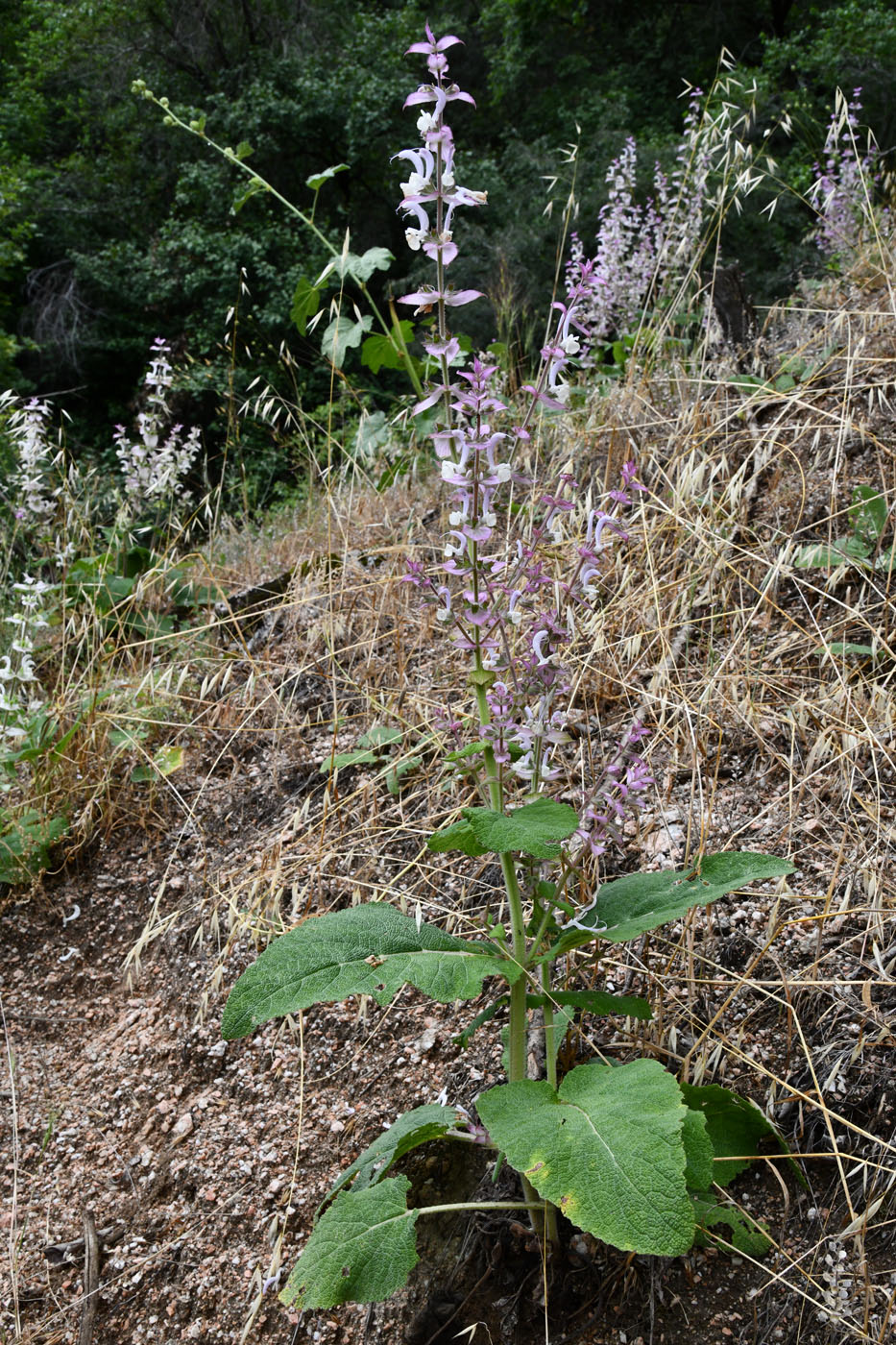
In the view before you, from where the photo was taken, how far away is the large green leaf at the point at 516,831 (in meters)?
1.03

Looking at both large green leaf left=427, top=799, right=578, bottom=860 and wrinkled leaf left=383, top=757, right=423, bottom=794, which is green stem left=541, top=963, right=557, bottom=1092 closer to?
large green leaf left=427, top=799, right=578, bottom=860

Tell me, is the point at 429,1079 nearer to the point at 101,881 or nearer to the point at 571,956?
the point at 571,956

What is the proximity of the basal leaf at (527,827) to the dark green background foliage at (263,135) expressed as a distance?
10.2 m

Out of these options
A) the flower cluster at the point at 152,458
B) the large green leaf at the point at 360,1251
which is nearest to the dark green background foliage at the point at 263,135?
the flower cluster at the point at 152,458

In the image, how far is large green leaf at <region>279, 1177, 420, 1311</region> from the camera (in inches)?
43.2

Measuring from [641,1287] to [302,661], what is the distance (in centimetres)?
187

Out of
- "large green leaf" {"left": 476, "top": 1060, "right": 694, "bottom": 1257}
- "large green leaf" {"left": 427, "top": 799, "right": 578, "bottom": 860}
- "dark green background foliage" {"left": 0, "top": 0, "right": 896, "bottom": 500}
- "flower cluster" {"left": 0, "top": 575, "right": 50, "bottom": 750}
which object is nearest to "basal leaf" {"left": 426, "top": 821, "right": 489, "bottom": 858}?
"large green leaf" {"left": 427, "top": 799, "right": 578, "bottom": 860}

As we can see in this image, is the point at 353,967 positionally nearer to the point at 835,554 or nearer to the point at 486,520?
the point at 486,520

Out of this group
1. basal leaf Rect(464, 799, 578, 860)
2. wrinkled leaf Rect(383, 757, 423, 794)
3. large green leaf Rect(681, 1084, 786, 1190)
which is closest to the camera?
basal leaf Rect(464, 799, 578, 860)

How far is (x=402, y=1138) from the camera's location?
1175 millimetres

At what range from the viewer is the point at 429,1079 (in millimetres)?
1619

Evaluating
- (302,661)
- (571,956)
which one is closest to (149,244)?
(302,661)

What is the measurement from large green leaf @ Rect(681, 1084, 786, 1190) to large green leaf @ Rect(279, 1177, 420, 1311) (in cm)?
41

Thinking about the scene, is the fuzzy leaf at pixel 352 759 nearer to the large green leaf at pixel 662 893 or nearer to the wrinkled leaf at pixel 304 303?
the large green leaf at pixel 662 893
